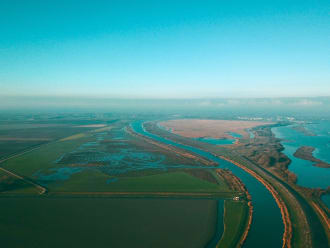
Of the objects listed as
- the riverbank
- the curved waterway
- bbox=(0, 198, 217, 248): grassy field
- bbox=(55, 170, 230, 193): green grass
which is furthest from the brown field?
bbox=(0, 198, 217, 248): grassy field

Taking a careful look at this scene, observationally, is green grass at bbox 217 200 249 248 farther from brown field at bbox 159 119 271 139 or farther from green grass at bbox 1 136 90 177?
brown field at bbox 159 119 271 139

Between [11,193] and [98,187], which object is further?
[98,187]

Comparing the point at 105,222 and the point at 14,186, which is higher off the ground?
the point at 14,186

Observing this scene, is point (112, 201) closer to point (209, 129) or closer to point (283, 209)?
point (283, 209)

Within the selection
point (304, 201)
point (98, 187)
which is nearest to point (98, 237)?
point (98, 187)

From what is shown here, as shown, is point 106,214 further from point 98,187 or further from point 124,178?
point 124,178

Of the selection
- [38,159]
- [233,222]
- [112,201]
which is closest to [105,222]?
[112,201]

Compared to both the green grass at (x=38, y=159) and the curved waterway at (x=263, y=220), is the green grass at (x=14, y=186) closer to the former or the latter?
the green grass at (x=38, y=159)

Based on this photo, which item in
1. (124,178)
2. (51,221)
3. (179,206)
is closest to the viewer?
A: (51,221)
